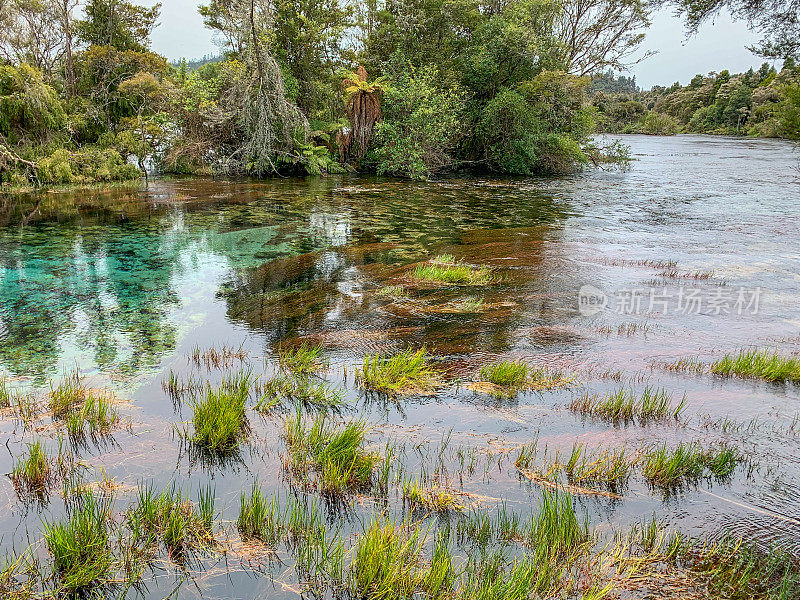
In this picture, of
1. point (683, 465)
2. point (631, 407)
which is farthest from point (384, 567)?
point (631, 407)

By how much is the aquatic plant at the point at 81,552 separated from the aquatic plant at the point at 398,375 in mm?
2526

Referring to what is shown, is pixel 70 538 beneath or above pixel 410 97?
beneath

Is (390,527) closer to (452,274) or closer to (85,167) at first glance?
(452,274)

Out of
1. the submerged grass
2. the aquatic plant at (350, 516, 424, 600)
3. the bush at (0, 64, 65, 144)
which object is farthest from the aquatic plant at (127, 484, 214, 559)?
the bush at (0, 64, 65, 144)

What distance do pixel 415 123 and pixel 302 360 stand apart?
56.2 feet

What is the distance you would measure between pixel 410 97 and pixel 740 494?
760 inches

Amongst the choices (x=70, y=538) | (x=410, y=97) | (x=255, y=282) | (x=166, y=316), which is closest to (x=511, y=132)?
(x=410, y=97)

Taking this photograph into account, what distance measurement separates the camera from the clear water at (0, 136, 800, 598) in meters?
3.68

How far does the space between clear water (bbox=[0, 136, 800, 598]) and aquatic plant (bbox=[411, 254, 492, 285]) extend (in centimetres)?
34

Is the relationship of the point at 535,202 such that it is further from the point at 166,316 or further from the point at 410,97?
the point at 166,316

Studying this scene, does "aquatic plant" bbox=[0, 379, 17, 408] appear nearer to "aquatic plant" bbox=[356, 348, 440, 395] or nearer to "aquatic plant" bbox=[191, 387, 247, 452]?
"aquatic plant" bbox=[191, 387, 247, 452]

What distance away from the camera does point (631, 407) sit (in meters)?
4.54

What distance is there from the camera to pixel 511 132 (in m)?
22.2

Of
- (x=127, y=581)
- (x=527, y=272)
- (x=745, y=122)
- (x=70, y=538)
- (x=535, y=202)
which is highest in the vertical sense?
(x=745, y=122)
